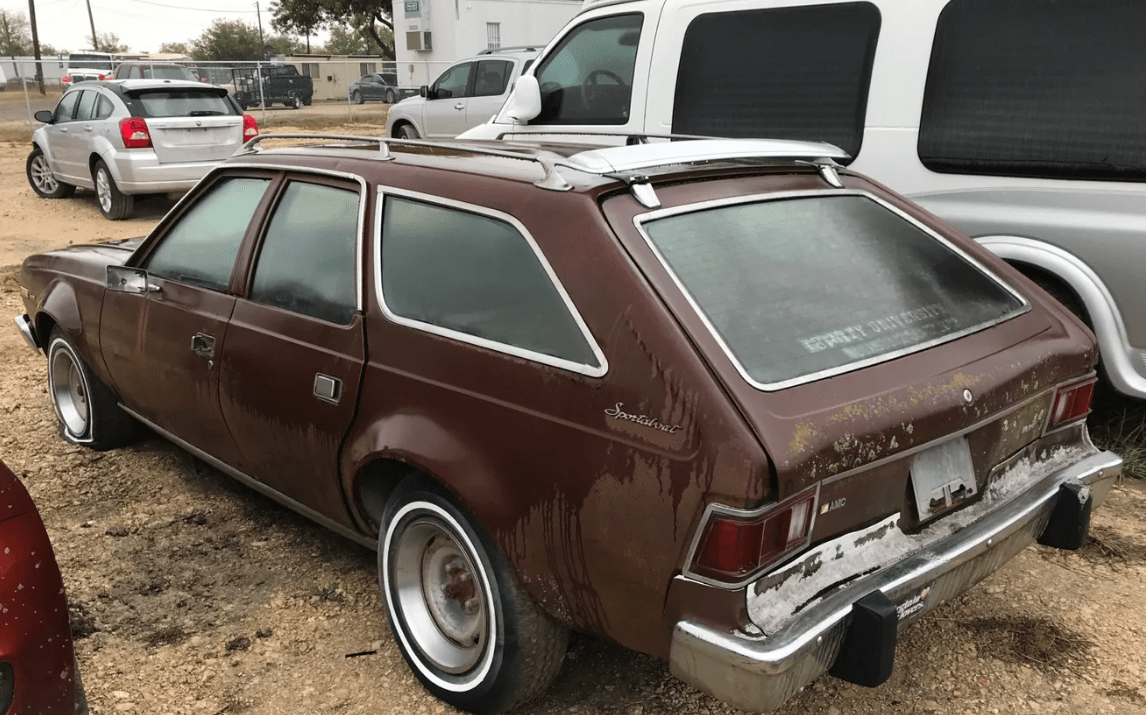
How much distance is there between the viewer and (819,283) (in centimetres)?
256

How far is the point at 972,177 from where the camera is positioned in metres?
4.31

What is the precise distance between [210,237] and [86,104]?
9.58 meters

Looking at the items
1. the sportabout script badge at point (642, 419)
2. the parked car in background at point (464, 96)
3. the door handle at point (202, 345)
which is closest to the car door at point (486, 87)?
the parked car in background at point (464, 96)

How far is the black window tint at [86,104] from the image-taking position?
11461 millimetres

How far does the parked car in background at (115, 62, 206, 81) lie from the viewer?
24.1 meters

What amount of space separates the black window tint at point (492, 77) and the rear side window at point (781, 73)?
10.1 metres

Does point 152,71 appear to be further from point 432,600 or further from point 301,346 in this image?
point 432,600

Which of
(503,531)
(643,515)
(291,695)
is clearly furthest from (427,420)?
(291,695)

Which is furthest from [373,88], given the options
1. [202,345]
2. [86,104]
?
[202,345]

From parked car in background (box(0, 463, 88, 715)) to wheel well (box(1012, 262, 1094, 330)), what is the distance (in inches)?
155

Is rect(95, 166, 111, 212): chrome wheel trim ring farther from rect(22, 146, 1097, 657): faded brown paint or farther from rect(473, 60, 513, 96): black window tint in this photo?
rect(22, 146, 1097, 657): faded brown paint

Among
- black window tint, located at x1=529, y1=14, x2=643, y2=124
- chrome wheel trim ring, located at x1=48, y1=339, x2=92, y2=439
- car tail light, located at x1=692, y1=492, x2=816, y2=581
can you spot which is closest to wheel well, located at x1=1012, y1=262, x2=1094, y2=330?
black window tint, located at x1=529, y1=14, x2=643, y2=124

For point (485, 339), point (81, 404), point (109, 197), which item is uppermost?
point (485, 339)

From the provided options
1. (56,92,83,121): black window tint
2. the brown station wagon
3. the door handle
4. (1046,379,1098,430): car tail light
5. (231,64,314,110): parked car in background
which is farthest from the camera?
(231,64,314,110): parked car in background
